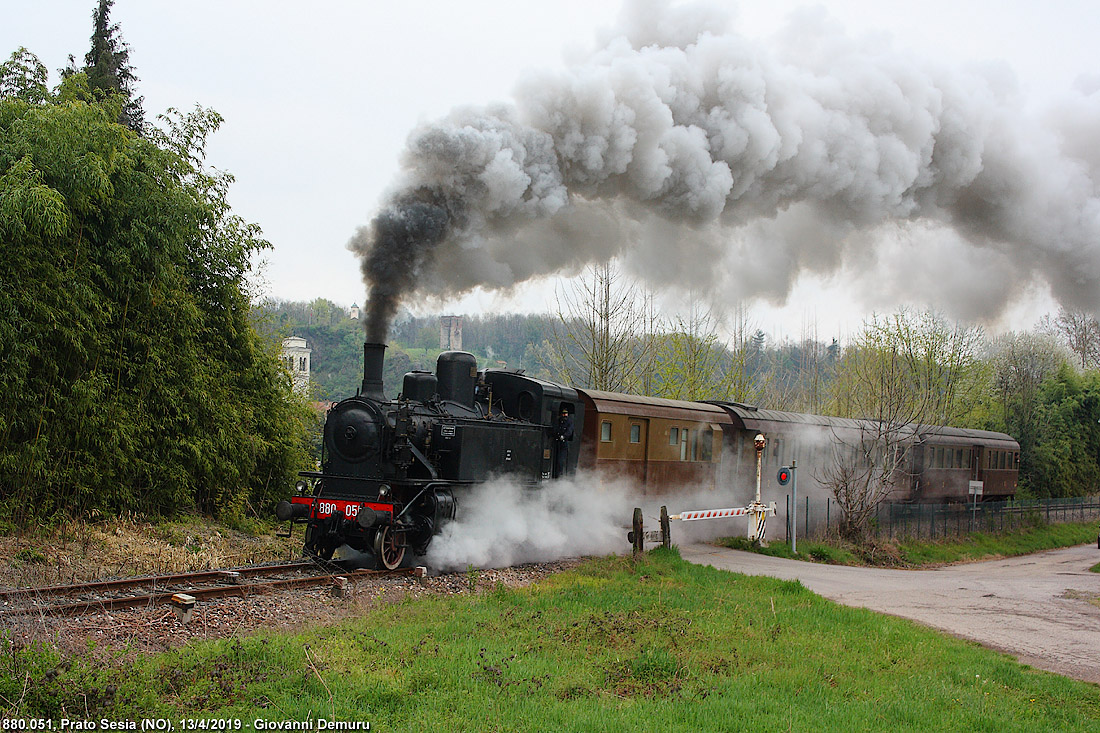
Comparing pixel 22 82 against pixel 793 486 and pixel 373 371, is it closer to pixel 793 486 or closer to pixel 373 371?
pixel 373 371

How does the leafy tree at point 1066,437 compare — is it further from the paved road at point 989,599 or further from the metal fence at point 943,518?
the paved road at point 989,599

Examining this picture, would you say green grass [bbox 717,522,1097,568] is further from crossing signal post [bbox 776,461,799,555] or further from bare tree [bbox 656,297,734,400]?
bare tree [bbox 656,297,734,400]

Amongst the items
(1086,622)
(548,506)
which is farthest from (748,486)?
(1086,622)

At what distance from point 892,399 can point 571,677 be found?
45.1ft

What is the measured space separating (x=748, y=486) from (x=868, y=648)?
12218mm

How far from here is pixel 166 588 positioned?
823 cm

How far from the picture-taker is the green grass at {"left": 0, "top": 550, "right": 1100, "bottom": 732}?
5.03m

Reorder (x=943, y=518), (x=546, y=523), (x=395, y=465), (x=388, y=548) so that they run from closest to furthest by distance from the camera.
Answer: (x=388, y=548) → (x=395, y=465) → (x=546, y=523) → (x=943, y=518)

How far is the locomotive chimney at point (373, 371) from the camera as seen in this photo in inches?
419

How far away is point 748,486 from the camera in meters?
19.6

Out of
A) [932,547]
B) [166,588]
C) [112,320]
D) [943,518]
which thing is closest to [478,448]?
[166,588]

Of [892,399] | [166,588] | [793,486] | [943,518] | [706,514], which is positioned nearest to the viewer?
[166,588]

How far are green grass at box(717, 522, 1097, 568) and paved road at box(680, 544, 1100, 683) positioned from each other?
1.41m

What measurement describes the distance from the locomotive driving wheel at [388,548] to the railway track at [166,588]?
181mm
